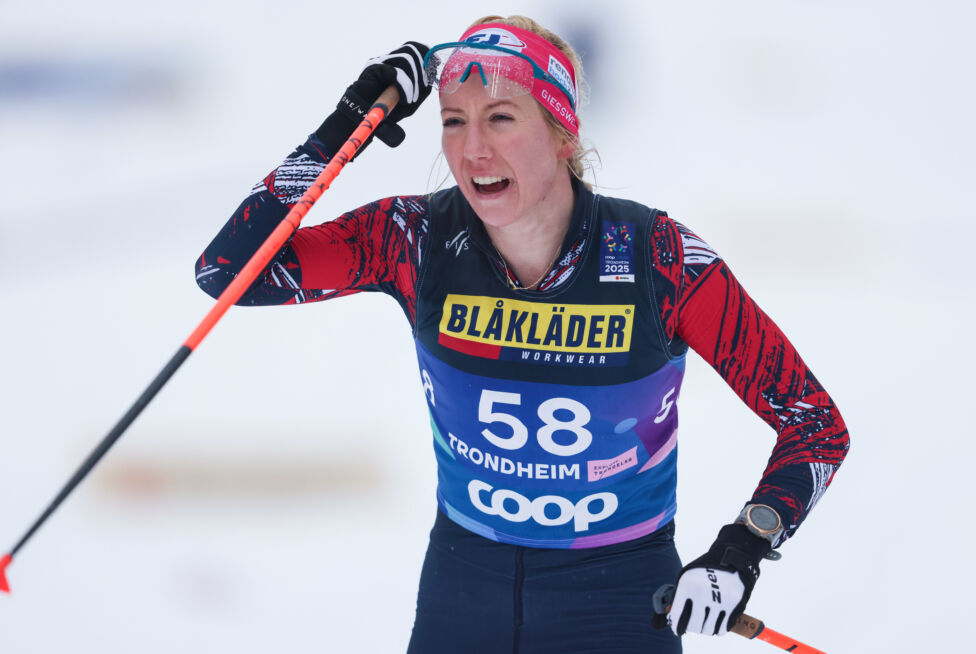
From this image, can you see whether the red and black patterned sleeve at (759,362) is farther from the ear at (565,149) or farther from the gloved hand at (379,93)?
the gloved hand at (379,93)

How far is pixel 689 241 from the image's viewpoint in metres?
1.87

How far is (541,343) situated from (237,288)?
2.02 ft

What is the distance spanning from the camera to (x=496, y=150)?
1770 millimetres

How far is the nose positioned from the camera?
69.3 inches

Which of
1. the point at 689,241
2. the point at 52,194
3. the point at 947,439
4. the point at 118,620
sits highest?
the point at 947,439

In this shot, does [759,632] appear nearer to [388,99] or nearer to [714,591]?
[714,591]

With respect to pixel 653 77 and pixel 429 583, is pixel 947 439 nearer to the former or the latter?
pixel 653 77

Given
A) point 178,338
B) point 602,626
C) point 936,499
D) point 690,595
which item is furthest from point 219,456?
point 936,499

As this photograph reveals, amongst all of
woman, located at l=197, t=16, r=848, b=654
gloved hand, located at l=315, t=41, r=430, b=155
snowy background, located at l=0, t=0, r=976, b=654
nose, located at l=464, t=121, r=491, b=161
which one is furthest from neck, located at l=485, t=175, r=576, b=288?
snowy background, located at l=0, t=0, r=976, b=654

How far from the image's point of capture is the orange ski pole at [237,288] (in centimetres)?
147

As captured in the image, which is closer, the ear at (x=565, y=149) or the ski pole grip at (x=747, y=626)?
the ski pole grip at (x=747, y=626)

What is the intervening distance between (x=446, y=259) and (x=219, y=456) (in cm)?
214

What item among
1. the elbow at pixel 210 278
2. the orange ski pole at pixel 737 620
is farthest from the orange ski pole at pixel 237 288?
the orange ski pole at pixel 737 620

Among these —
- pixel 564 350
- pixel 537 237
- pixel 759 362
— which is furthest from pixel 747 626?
pixel 537 237
